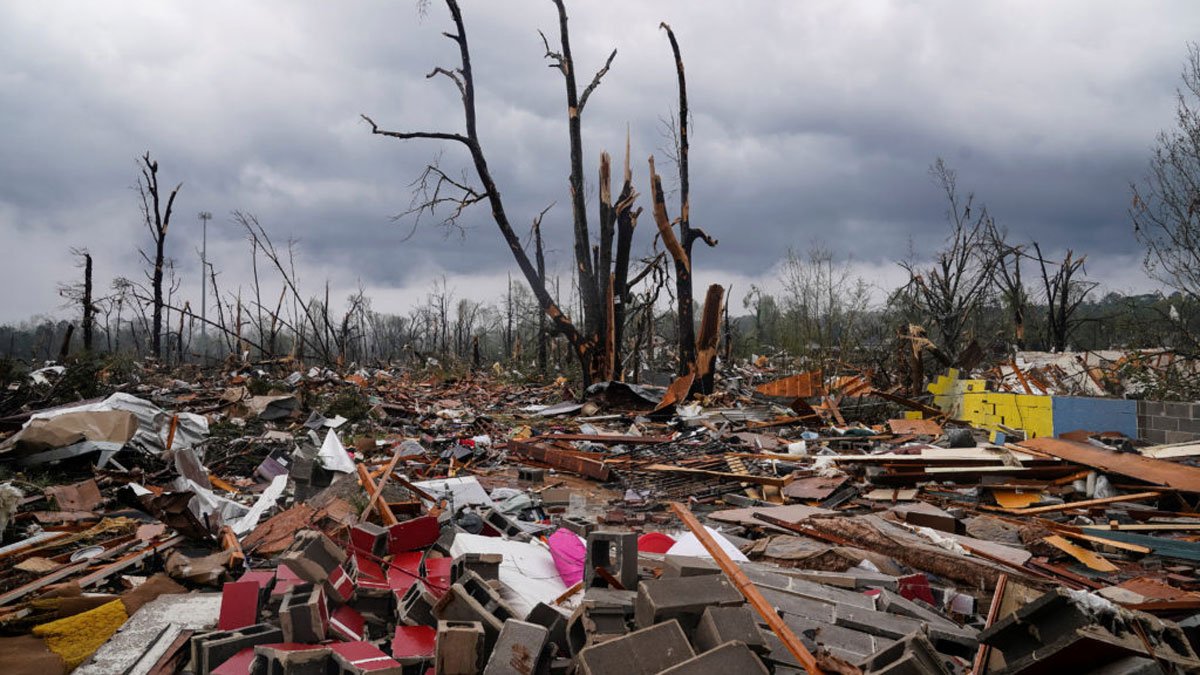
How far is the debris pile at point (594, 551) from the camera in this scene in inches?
107

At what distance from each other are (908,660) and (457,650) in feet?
5.71

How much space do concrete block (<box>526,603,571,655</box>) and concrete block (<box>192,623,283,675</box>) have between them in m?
1.23

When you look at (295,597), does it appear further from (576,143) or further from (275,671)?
(576,143)

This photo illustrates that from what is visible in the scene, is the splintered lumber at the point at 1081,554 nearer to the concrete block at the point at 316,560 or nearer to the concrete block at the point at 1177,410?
the concrete block at the point at 1177,410

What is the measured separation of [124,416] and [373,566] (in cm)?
469

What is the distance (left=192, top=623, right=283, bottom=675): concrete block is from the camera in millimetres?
2922

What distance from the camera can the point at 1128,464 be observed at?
610 centimetres

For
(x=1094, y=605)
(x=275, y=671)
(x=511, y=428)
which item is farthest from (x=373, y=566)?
(x=511, y=428)

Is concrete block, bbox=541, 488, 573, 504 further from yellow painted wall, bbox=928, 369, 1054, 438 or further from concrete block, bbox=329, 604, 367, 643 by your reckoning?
yellow painted wall, bbox=928, 369, 1054, 438

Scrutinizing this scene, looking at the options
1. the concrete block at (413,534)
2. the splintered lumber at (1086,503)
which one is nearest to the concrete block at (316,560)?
the concrete block at (413,534)

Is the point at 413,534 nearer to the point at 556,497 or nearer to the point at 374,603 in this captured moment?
the point at 374,603

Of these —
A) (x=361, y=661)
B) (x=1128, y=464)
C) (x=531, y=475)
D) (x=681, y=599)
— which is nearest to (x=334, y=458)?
(x=531, y=475)

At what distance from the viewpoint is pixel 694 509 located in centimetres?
686

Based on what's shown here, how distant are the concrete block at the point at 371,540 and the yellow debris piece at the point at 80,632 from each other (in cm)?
123
